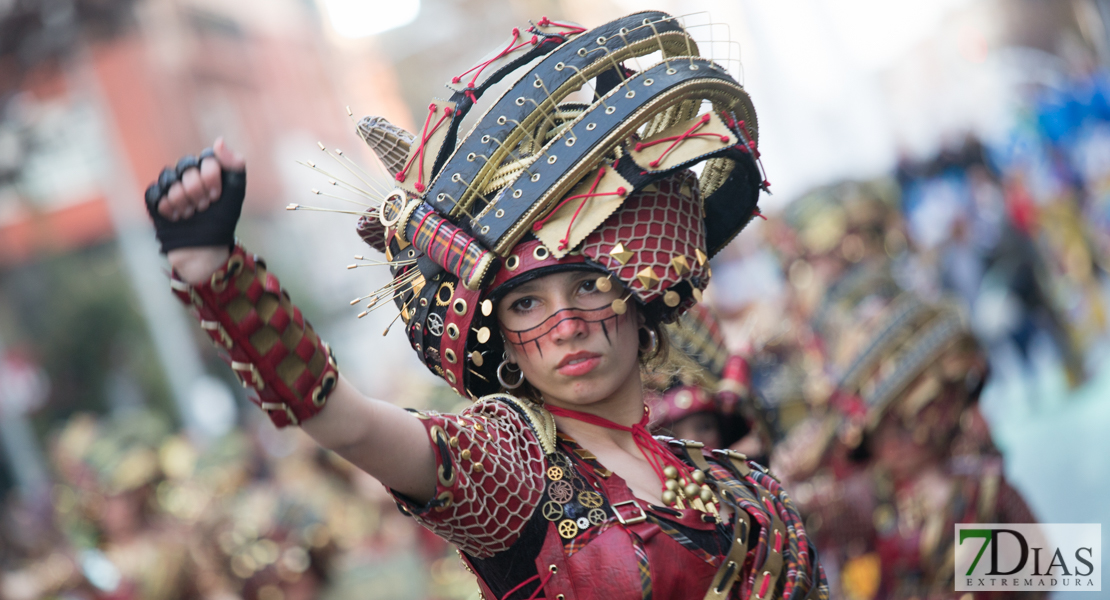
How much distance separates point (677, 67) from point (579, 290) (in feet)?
1.83

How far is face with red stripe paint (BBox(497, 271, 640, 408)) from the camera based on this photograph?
2.21m

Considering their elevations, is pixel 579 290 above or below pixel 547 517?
above

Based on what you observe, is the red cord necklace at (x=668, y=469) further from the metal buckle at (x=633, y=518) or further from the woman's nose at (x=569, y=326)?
the woman's nose at (x=569, y=326)

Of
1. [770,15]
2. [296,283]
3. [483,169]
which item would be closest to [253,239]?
[296,283]

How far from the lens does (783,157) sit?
21.3 meters

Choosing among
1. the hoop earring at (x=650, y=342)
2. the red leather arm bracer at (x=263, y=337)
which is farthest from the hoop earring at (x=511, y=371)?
the red leather arm bracer at (x=263, y=337)

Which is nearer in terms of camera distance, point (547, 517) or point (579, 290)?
point (547, 517)

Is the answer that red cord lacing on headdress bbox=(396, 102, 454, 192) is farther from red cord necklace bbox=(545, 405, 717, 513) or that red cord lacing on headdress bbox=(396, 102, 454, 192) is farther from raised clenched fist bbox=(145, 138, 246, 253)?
raised clenched fist bbox=(145, 138, 246, 253)

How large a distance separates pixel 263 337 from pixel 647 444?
111cm

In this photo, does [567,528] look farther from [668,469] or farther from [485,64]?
[485,64]

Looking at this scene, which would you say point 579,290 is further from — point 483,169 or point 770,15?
point 770,15

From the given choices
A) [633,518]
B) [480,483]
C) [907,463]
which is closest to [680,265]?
[633,518]

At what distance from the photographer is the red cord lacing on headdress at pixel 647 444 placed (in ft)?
7.72

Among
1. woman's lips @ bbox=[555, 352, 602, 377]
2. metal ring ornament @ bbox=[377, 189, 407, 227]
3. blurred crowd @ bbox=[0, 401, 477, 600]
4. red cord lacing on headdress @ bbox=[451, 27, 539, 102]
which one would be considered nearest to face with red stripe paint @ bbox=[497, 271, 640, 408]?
woman's lips @ bbox=[555, 352, 602, 377]
